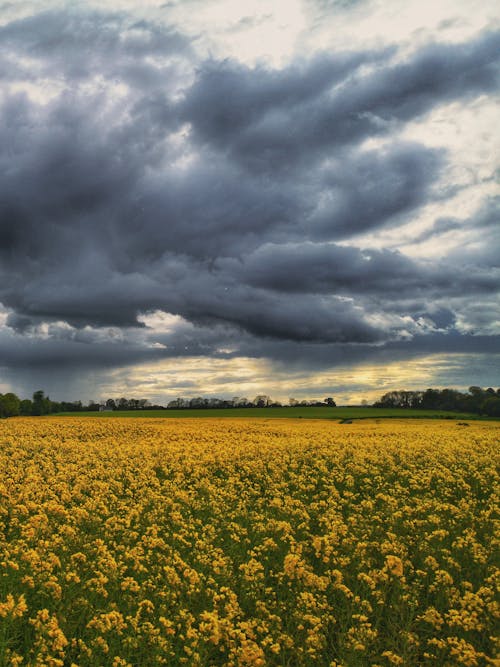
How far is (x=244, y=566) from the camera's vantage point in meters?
8.99

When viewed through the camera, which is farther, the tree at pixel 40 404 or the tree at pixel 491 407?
the tree at pixel 40 404

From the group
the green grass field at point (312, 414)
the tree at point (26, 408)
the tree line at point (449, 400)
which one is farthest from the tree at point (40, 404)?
the tree line at point (449, 400)

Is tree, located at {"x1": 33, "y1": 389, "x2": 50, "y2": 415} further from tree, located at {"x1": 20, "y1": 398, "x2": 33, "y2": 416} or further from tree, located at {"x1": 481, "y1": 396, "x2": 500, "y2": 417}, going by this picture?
tree, located at {"x1": 481, "y1": 396, "x2": 500, "y2": 417}

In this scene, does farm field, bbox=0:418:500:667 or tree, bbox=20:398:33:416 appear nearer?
farm field, bbox=0:418:500:667

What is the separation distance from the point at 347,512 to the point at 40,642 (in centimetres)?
991

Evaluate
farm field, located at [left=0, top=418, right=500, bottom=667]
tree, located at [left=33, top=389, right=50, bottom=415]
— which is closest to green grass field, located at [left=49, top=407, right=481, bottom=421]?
tree, located at [left=33, top=389, right=50, bottom=415]

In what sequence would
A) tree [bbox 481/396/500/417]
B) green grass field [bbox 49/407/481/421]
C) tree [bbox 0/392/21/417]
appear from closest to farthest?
1. green grass field [bbox 49/407/481/421]
2. tree [bbox 481/396/500/417]
3. tree [bbox 0/392/21/417]

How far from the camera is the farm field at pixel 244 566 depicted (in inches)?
277

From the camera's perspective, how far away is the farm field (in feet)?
23.0

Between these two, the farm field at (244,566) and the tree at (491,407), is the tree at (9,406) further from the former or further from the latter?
the tree at (491,407)

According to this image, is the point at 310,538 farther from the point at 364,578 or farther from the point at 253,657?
the point at 253,657

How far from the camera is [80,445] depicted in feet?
84.3

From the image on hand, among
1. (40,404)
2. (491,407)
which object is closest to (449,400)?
(491,407)

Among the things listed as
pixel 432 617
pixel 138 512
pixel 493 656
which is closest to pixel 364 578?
pixel 432 617
